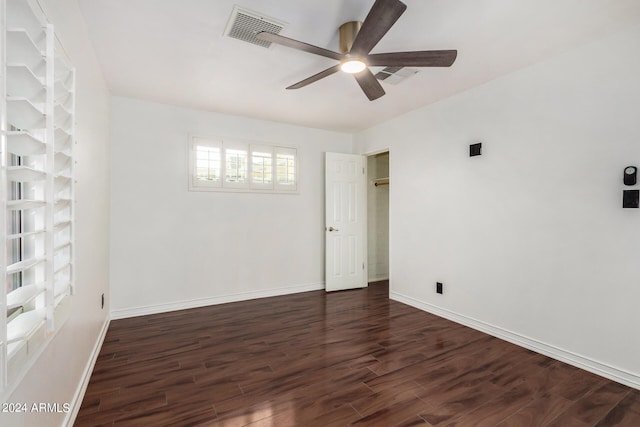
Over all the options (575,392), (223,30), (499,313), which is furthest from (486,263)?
(223,30)

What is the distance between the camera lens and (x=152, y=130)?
3.70 metres

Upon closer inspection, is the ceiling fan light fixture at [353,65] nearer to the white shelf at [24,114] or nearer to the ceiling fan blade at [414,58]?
the ceiling fan blade at [414,58]

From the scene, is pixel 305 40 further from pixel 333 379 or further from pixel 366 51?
pixel 333 379

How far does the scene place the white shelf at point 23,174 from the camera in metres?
1.00

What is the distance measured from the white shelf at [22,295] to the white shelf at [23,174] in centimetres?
40

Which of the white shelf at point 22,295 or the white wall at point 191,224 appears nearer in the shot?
the white shelf at point 22,295

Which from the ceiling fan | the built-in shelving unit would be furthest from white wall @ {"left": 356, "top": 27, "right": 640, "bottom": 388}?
the built-in shelving unit

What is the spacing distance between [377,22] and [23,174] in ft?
5.90

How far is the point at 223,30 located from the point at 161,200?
232 cm

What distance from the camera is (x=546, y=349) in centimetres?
265

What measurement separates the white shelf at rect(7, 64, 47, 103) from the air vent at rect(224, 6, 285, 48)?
1314 millimetres

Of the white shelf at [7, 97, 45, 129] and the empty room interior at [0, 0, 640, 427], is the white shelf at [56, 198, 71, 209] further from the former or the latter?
the white shelf at [7, 97, 45, 129]

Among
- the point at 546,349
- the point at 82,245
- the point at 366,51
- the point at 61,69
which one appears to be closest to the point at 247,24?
the point at 366,51

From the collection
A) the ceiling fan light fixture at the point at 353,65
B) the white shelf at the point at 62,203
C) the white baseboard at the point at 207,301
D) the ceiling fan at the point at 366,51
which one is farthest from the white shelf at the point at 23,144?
the white baseboard at the point at 207,301
